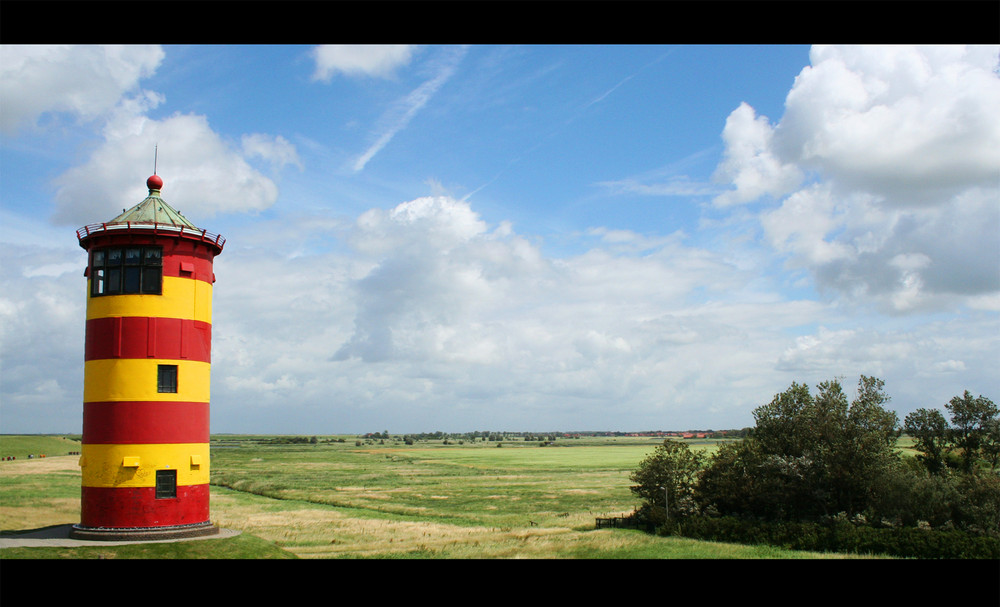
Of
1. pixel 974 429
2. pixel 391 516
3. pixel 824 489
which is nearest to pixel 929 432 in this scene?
pixel 974 429

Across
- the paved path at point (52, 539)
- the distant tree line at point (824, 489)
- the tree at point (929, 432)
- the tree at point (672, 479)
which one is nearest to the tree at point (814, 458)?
the distant tree line at point (824, 489)

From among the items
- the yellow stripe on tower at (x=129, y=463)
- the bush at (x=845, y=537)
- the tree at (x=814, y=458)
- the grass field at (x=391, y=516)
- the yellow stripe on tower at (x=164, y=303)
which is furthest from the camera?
the tree at (x=814, y=458)

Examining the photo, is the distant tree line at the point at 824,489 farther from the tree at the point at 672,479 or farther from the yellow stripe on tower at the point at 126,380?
the yellow stripe on tower at the point at 126,380

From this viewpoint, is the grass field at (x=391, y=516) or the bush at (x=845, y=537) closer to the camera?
the bush at (x=845, y=537)

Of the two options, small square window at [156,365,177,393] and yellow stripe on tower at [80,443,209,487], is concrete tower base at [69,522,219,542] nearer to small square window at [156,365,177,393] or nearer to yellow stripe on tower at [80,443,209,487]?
yellow stripe on tower at [80,443,209,487]

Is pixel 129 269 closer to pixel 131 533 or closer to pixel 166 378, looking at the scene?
pixel 166 378

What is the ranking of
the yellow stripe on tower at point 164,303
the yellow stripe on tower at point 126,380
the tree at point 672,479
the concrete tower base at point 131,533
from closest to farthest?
the concrete tower base at point 131,533 < the yellow stripe on tower at point 126,380 < the yellow stripe on tower at point 164,303 < the tree at point 672,479

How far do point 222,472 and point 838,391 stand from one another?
7852cm

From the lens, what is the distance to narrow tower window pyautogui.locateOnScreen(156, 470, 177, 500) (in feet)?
88.2

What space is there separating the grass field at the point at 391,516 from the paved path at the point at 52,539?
95 cm

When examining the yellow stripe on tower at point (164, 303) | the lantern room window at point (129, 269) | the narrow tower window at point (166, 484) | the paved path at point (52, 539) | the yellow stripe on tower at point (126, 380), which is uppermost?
the lantern room window at point (129, 269)

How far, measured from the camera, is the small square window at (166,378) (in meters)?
27.2

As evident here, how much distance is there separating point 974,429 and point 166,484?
58.9m
